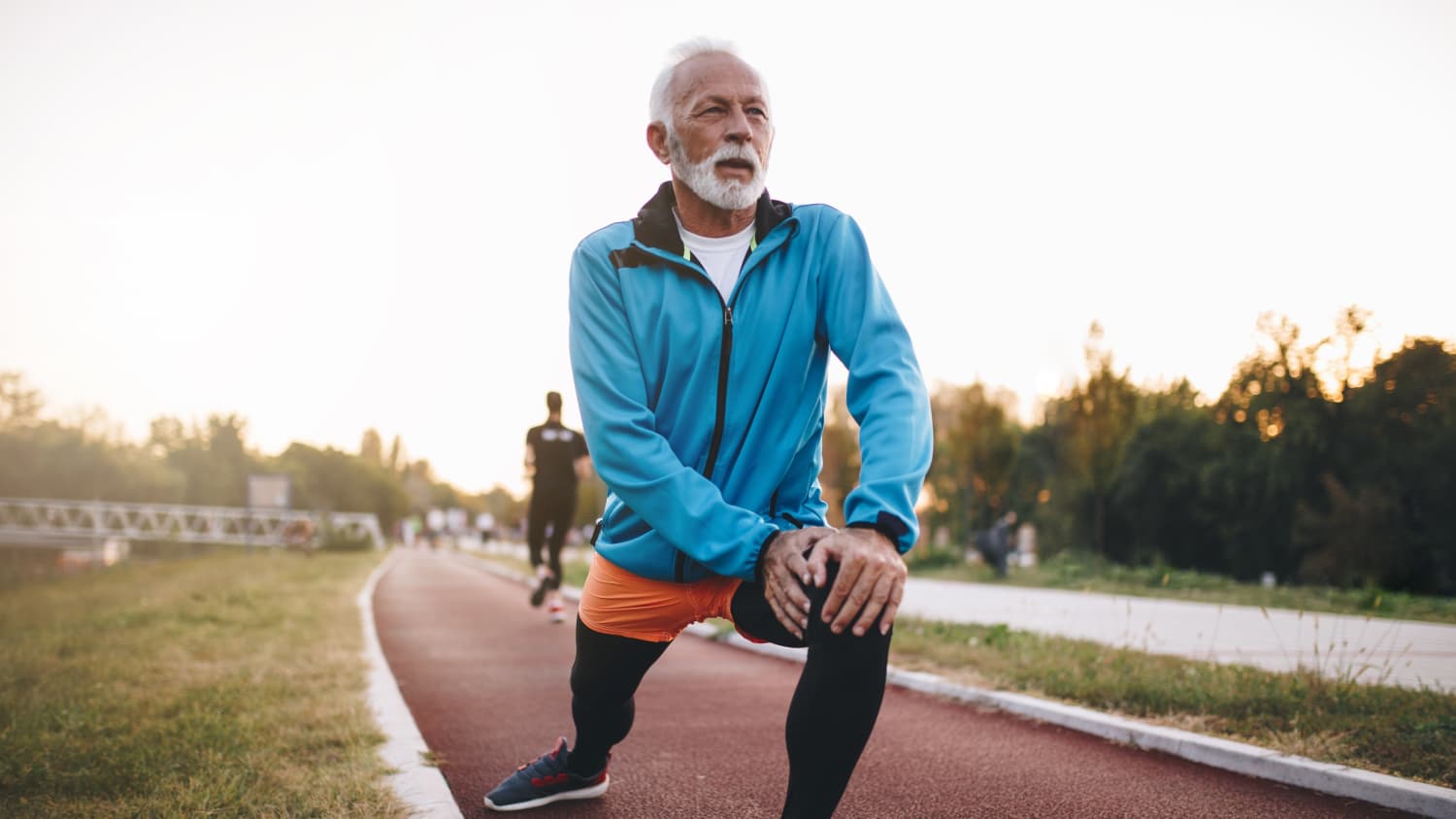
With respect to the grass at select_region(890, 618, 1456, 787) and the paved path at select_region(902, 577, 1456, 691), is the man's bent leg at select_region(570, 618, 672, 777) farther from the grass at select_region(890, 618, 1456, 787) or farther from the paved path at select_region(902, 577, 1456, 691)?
the paved path at select_region(902, 577, 1456, 691)

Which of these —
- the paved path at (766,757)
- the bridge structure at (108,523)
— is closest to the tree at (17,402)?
the bridge structure at (108,523)

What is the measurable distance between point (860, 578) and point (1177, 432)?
116 ft

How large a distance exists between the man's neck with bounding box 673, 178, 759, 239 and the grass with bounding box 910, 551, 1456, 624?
411 cm

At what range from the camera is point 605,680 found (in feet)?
8.29

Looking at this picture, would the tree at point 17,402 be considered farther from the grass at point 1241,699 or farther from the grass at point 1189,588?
the grass at point 1241,699

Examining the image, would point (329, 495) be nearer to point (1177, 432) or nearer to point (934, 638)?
point (1177, 432)

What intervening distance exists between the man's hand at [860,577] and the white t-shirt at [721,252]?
2.57 feet

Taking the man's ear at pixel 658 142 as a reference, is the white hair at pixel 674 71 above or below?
above

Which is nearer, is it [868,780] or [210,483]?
[868,780]

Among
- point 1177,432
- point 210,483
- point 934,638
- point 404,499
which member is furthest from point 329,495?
point 934,638

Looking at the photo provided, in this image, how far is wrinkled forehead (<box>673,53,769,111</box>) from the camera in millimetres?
2219

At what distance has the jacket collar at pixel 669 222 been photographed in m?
2.26

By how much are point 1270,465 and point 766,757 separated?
1071 inches

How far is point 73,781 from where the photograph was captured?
325 centimetres
